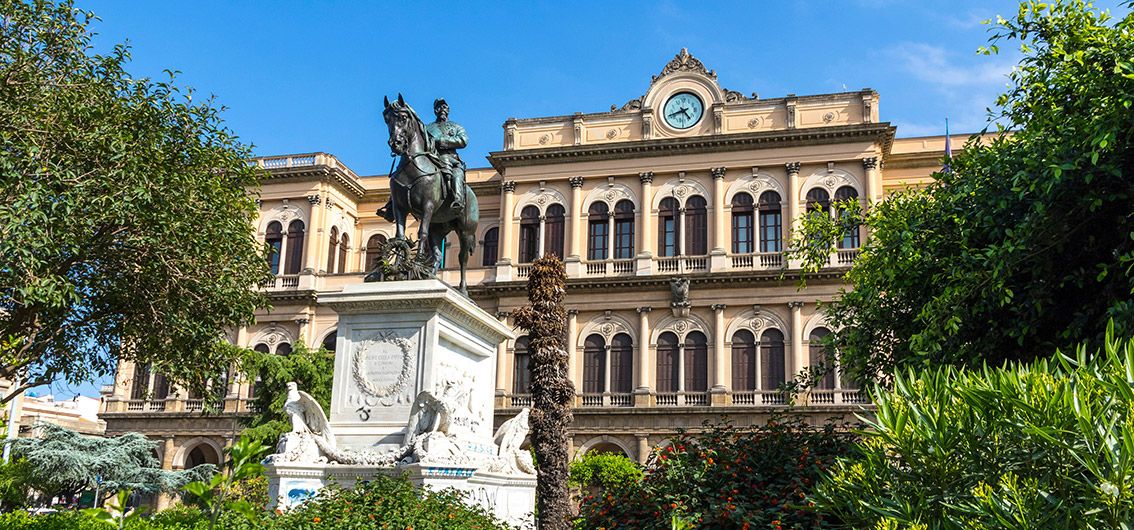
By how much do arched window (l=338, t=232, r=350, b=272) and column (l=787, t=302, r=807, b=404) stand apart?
16.9m

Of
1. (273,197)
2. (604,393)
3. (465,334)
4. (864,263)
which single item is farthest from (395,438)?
(273,197)

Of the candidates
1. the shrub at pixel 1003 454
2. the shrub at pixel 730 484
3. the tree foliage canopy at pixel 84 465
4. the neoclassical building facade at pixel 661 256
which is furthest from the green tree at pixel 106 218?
the neoclassical building facade at pixel 661 256

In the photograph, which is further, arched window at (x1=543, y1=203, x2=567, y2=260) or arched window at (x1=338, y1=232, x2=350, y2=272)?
arched window at (x1=338, y1=232, x2=350, y2=272)

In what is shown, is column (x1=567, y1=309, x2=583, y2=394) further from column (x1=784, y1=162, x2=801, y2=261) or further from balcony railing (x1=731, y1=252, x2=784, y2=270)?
column (x1=784, y1=162, x2=801, y2=261)

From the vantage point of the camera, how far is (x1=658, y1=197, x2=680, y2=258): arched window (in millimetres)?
32375

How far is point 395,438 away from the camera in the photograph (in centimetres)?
810

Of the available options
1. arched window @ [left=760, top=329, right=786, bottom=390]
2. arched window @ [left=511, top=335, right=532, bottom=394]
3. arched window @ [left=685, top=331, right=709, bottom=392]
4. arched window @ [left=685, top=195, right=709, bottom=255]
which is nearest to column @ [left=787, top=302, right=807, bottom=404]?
arched window @ [left=760, top=329, right=786, bottom=390]

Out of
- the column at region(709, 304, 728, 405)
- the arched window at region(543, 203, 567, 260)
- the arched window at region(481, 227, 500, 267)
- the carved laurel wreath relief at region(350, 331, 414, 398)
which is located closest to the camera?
the carved laurel wreath relief at region(350, 331, 414, 398)

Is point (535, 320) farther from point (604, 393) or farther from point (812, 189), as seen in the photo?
point (812, 189)

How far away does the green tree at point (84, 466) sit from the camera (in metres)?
25.5

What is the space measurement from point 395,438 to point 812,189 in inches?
996

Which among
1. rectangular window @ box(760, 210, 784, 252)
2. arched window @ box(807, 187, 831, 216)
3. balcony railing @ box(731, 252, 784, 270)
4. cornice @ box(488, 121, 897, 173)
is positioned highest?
cornice @ box(488, 121, 897, 173)

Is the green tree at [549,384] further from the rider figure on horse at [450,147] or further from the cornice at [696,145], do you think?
the cornice at [696,145]

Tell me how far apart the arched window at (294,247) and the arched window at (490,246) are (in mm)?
6755
